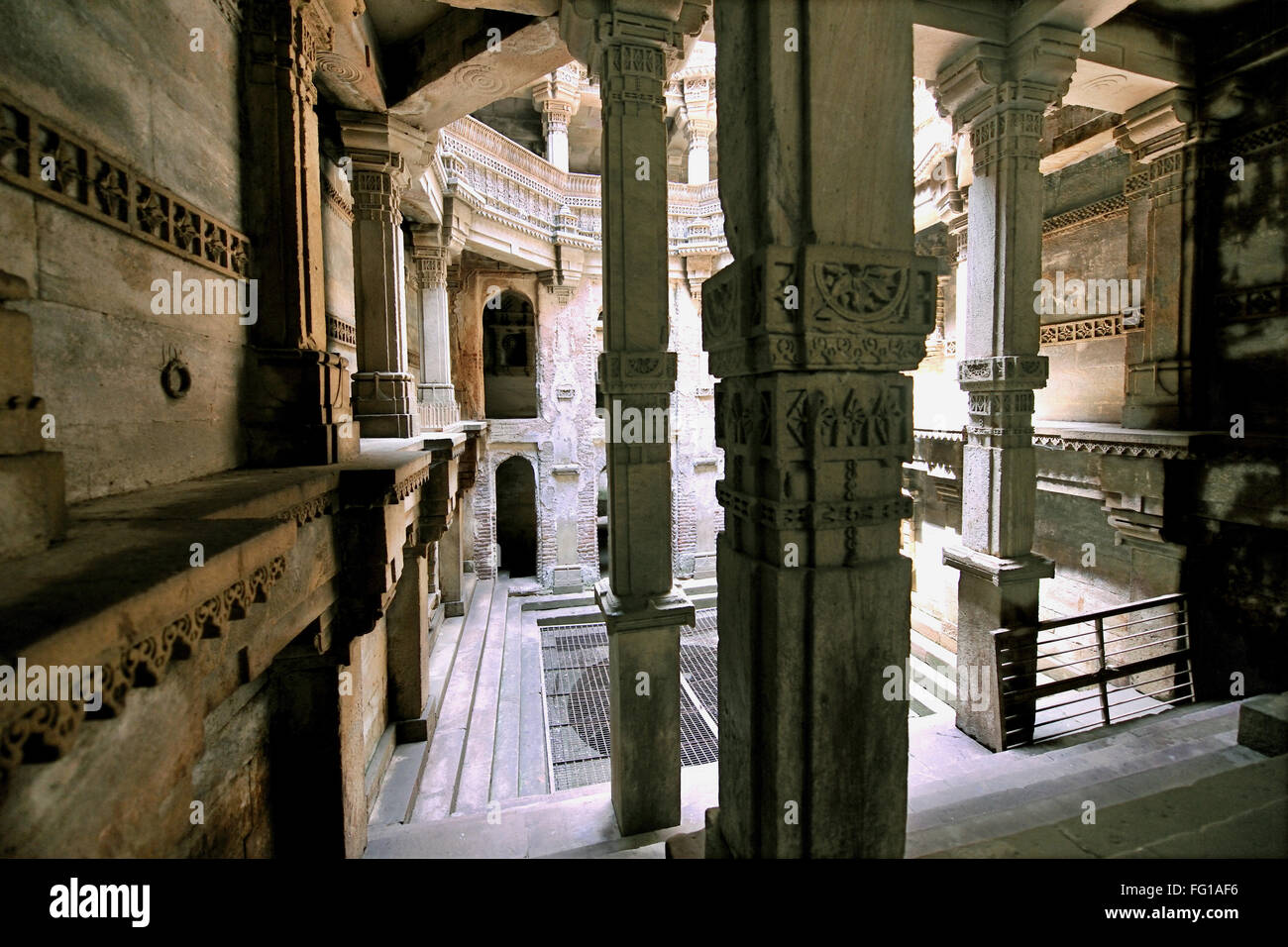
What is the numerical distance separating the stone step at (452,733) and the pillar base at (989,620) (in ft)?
16.5

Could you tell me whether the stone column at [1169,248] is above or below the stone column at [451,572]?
above

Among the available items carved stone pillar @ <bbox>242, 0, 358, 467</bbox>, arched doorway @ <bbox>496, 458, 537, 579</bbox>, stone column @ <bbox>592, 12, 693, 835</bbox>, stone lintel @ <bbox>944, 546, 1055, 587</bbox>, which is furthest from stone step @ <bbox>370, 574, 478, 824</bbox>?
arched doorway @ <bbox>496, 458, 537, 579</bbox>

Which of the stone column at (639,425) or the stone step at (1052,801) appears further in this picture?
the stone column at (639,425)

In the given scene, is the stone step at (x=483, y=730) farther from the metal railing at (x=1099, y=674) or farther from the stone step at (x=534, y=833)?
the metal railing at (x=1099, y=674)

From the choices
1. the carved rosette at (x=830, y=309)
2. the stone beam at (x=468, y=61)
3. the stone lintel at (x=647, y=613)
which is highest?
the stone beam at (x=468, y=61)

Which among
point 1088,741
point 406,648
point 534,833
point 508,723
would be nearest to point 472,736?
point 508,723

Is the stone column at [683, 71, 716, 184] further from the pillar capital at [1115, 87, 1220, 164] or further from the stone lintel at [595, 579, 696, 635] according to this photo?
the stone lintel at [595, 579, 696, 635]

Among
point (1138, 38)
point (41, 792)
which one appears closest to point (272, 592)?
point (41, 792)

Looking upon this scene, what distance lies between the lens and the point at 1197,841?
218 cm

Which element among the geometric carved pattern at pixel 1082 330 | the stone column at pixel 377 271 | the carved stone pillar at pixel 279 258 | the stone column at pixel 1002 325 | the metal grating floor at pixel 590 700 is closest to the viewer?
the carved stone pillar at pixel 279 258

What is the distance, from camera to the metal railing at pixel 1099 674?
4.76m

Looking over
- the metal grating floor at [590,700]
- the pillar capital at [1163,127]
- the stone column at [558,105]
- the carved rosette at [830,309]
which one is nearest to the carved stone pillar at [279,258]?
the carved rosette at [830,309]

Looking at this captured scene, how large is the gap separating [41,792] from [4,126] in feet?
7.73
